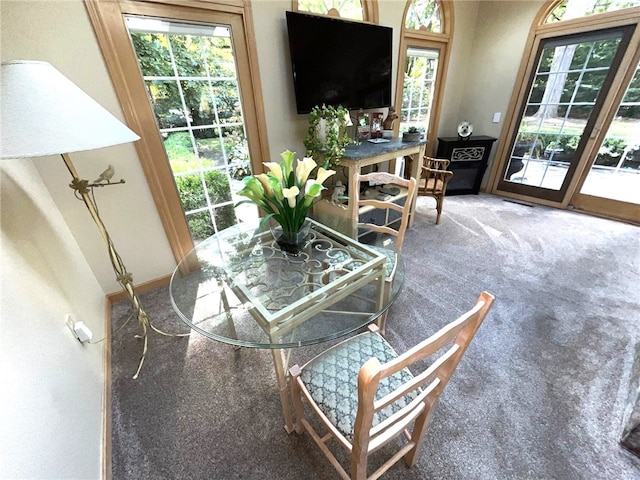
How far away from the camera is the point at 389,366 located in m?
0.49

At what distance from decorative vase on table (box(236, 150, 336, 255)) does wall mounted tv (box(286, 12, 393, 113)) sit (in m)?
1.31

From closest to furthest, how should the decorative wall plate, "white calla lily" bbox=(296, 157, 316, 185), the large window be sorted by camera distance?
"white calla lily" bbox=(296, 157, 316, 185) < the large window < the decorative wall plate

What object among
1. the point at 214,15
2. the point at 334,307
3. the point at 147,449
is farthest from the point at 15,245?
the point at 214,15

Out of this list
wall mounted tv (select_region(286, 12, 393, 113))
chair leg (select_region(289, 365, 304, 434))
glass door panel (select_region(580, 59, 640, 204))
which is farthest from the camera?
glass door panel (select_region(580, 59, 640, 204))

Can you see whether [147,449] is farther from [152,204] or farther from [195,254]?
[152,204]

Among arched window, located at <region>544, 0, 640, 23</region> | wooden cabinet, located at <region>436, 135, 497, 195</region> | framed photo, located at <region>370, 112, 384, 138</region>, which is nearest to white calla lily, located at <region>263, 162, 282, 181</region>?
framed photo, located at <region>370, 112, 384, 138</region>

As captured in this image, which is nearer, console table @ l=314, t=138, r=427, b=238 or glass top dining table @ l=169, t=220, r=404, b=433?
glass top dining table @ l=169, t=220, r=404, b=433

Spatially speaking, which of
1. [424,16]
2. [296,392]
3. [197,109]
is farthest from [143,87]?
[424,16]

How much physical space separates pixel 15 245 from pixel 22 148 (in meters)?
0.41

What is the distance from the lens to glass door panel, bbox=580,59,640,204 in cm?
256

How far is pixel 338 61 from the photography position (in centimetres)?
→ 222

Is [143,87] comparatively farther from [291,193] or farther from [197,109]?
[291,193]

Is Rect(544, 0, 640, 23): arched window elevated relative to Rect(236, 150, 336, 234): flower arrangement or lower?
elevated

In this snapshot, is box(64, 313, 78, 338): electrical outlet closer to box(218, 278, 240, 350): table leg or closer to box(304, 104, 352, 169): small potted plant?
box(218, 278, 240, 350): table leg
